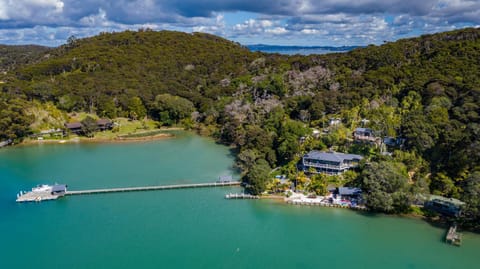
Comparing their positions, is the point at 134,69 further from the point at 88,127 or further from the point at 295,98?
the point at 295,98

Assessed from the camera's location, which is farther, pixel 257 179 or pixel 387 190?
pixel 257 179

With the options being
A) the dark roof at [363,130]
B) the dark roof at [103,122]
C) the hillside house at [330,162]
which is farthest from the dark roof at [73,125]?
the dark roof at [363,130]

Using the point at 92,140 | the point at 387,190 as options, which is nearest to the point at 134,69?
the point at 92,140

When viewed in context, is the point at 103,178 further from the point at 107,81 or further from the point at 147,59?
the point at 147,59

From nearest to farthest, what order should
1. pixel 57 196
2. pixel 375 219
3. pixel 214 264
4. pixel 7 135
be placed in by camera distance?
pixel 214 264 < pixel 375 219 < pixel 57 196 < pixel 7 135

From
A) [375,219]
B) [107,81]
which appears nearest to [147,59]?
[107,81]
